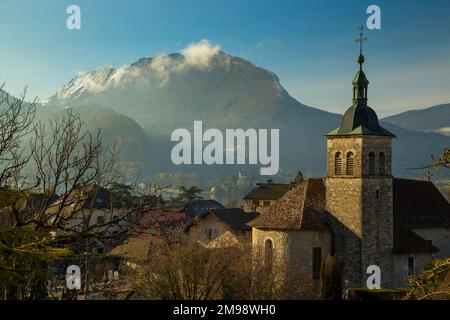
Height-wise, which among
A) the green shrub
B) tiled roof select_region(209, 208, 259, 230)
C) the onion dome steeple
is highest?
the onion dome steeple

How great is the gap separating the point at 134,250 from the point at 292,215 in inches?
610

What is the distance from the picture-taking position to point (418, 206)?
144ft

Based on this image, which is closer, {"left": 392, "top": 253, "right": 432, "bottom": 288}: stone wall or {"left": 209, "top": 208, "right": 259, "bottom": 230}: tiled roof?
{"left": 392, "top": 253, "right": 432, "bottom": 288}: stone wall

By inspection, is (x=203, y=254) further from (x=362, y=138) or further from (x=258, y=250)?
(x=362, y=138)

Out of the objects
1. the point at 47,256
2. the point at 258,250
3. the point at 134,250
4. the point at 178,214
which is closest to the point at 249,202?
the point at 178,214

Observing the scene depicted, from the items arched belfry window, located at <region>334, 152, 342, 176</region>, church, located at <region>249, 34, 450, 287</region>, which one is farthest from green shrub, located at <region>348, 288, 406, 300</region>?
arched belfry window, located at <region>334, 152, 342, 176</region>

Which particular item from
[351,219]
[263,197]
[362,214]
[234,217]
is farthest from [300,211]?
[263,197]

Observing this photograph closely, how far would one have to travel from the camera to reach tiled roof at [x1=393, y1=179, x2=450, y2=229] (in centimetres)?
4247

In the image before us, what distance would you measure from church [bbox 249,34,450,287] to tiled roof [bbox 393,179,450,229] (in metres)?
5.08

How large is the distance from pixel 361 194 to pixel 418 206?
1048 cm

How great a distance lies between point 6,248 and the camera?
41.7 feet

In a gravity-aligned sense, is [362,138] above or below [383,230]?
above

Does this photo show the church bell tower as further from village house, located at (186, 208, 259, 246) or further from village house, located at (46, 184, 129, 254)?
village house, located at (186, 208, 259, 246)
